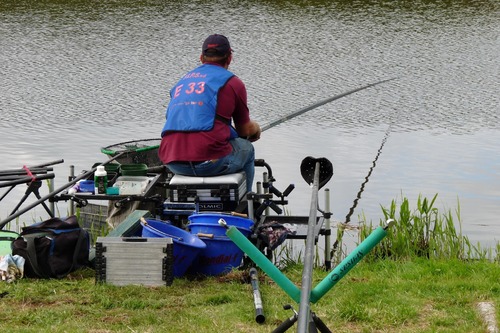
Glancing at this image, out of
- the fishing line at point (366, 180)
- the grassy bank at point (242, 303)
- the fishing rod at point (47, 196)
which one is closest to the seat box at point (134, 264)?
the grassy bank at point (242, 303)

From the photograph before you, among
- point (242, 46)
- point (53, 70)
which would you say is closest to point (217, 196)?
point (53, 70)

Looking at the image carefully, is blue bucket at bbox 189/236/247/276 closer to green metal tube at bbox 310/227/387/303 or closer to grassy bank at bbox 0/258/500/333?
grassy bank at bbox 0/258/500/333

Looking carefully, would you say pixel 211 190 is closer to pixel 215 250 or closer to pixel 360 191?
pixel 215 250

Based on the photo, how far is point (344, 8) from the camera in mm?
20859

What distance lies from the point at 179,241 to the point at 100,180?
3.15ft

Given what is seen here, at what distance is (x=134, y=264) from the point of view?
5520 millimetres

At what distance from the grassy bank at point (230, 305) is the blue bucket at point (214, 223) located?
32 cm

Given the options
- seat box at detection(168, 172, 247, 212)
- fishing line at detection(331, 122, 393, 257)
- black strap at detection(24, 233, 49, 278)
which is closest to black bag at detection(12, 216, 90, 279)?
black strap at detection(24, 233, 49, 278)

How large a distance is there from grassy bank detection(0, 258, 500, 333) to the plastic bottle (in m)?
0.71

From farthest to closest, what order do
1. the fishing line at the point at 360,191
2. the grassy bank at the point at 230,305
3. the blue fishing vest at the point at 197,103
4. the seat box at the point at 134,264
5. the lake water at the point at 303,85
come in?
the lake water at the point at 303,85 → the fishing line at the point at 360,191 → the blue fishing vest at the point at 197,103 → the seat box at the point at 134,264 → the grassy bank at the point at 230,305

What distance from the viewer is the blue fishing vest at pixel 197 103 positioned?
6.28m

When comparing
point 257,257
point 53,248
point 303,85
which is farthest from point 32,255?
point 303,85

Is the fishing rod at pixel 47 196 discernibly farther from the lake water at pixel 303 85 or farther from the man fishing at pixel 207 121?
the lake water at pixel 303 85

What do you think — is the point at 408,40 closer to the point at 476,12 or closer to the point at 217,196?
the point at 476,12
